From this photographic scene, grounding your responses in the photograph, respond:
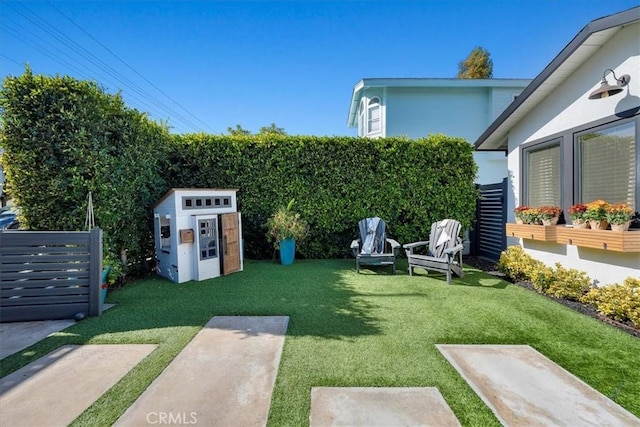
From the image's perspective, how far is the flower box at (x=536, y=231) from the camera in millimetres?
4527

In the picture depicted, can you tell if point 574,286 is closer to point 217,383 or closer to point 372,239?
point 372,239

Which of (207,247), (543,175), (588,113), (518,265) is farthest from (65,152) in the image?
(543,175)

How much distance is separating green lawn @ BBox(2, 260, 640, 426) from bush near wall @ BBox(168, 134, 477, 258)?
2.04 m

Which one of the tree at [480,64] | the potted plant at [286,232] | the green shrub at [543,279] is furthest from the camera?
the tree at [480,64]

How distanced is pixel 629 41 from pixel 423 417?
5083 millimetres

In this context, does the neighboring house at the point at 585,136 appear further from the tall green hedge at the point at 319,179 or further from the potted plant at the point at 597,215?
the tall green hedge at the point at 319,179

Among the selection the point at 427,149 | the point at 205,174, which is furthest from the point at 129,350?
the point at 427,149

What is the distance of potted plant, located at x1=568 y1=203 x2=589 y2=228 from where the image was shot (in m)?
3.87

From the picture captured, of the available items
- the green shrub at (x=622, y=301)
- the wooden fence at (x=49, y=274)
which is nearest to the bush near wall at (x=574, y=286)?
the green shrub at (x=622, y=301)

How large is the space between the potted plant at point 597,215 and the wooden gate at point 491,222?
2.48 m

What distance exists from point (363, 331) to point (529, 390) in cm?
139

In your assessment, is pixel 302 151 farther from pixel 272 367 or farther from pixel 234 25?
pixel 272 367

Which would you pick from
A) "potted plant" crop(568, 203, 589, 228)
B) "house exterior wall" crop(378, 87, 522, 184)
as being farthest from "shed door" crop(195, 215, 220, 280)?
"house exterior wall" crop(378, 87, 522, 184)

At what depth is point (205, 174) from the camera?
6.49 meters
